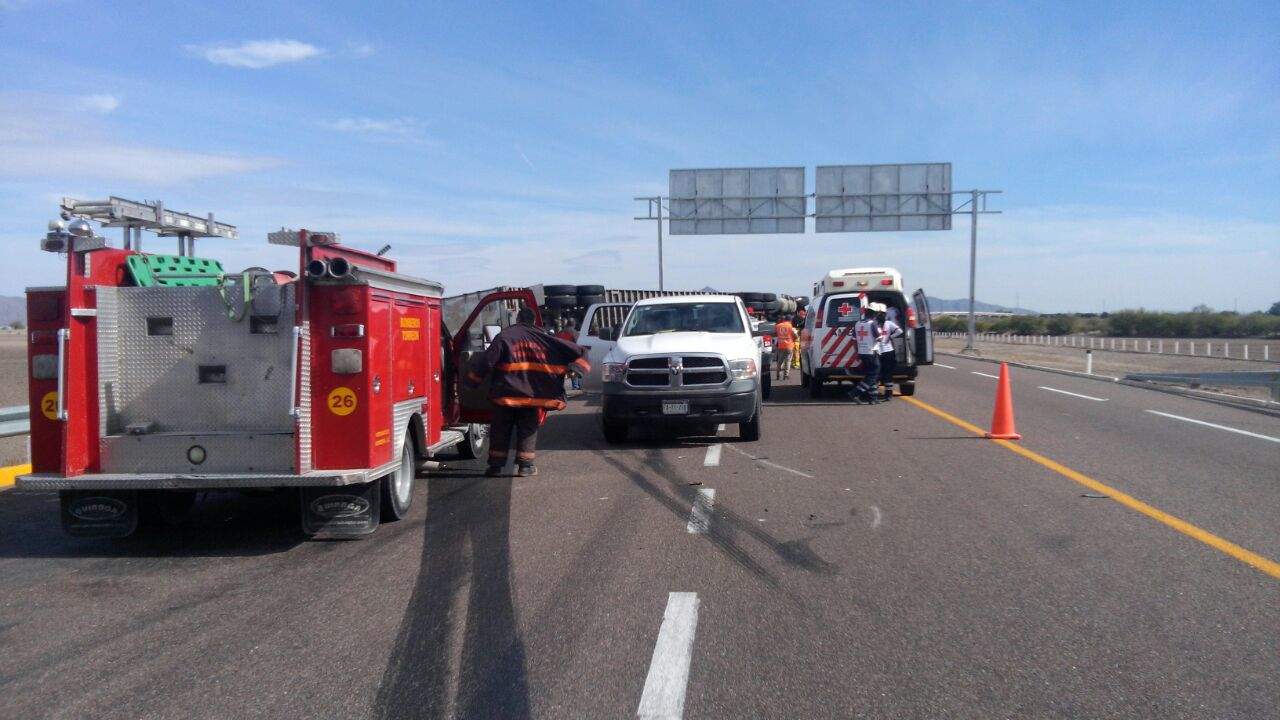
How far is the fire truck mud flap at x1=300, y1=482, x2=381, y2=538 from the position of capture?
693 centimetres

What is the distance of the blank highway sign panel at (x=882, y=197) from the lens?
35812 mm

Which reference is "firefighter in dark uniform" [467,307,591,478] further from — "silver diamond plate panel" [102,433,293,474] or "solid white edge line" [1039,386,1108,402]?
"solid white edge line" [1039,386,1108,402]

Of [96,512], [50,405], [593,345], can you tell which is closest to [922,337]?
[593,345]

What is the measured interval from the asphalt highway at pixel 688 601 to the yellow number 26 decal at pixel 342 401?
3.31 ft

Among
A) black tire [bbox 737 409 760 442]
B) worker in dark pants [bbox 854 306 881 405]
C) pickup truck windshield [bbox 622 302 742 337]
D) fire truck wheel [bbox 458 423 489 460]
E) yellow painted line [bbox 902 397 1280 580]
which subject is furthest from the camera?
worker in dark pants [bbox 854 306 881 405]

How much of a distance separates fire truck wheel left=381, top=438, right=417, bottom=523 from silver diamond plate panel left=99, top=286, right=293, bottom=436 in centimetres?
104

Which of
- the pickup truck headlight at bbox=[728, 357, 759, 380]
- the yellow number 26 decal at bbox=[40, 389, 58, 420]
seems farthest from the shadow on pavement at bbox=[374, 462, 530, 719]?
the pickup truck headlight at bbox=[728, 357, 759, 380]

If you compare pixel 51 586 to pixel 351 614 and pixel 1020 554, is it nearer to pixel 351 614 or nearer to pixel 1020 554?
pixel 351 614

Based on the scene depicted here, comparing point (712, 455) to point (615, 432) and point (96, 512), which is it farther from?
point (96, 512)

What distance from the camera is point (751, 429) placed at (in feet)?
39.6

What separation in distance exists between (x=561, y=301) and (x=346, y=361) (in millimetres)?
20404

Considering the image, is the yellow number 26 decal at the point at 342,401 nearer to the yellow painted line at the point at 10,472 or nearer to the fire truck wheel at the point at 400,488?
the fire truck wheel at the point at 400,488

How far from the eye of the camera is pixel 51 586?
238 inches

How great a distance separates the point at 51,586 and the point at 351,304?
2560 mm
